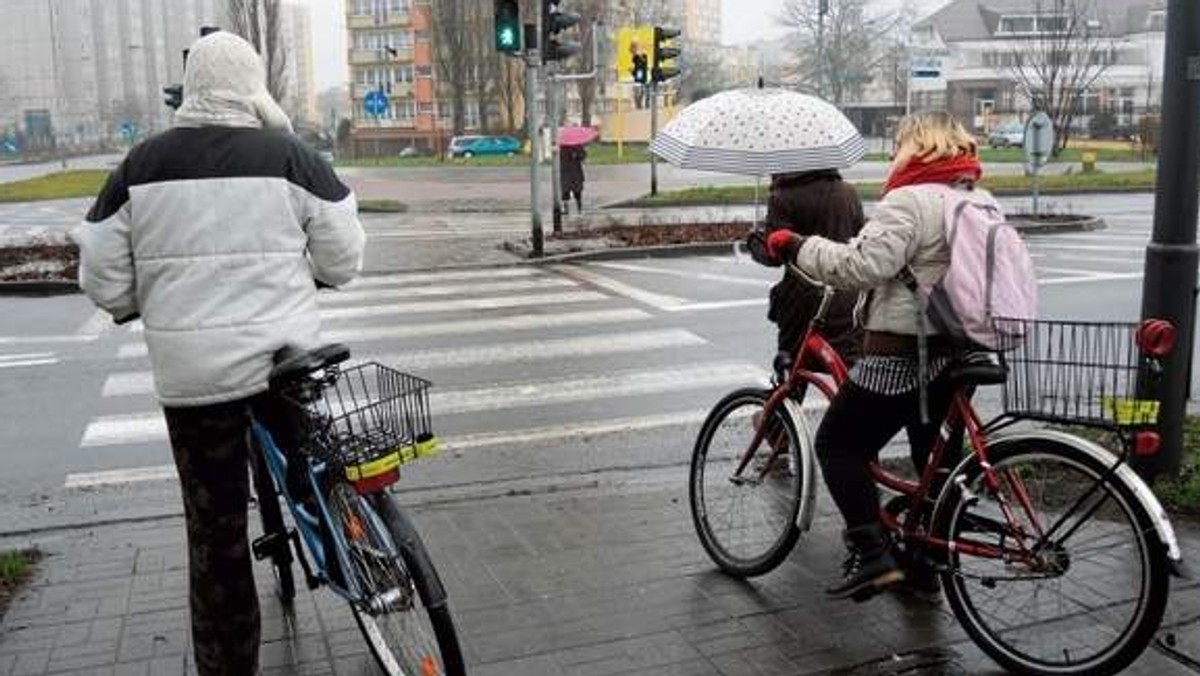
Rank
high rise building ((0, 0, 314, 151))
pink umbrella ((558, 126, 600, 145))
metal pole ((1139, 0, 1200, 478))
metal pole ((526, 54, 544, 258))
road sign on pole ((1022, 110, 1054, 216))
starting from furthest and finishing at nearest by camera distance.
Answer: high rise building ((0, 0, 314, 151)) < pink umbrella ((558, 126, 600, 145)) < road sign on pole ((1022, 110, 1054, 216)) < metal pole ((526, 54, 544, 258)) < metal pole ((1139, 0, 1200, 478))

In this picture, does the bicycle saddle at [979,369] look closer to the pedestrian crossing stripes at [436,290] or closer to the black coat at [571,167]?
the pedestrian crossing stripes at [436,290]

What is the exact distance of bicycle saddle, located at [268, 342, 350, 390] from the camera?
136 inches

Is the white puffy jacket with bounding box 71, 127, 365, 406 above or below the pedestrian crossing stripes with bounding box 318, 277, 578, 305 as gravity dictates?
above

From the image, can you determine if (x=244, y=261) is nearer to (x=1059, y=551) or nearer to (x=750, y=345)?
(x=1059, y=551)

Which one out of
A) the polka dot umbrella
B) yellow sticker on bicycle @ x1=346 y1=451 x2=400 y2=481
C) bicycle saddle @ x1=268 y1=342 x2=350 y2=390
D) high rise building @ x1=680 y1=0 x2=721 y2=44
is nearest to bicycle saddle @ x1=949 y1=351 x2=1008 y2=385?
the polka dot umbrella

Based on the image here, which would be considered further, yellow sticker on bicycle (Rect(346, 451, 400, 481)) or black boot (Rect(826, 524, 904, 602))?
black boot (Rect(826, 524, 904, 602))

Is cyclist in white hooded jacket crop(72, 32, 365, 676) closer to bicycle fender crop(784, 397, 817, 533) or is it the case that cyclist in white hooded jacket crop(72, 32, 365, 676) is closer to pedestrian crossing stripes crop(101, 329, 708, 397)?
bicycle fender crop(784, 397, 817, 533)

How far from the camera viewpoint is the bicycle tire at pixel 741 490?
4.52 meters

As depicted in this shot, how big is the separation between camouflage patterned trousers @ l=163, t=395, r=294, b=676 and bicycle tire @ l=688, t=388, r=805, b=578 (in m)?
1.89

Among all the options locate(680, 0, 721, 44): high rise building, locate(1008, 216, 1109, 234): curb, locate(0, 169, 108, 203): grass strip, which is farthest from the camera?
locate(680, 0, 721, 44): high rise building

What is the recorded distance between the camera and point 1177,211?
5246 mm

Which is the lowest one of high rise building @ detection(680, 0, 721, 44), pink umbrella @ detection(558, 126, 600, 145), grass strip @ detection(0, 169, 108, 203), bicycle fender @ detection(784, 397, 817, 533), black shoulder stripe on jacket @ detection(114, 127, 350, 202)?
grass strip @ detection(0, 169, 108, 203)

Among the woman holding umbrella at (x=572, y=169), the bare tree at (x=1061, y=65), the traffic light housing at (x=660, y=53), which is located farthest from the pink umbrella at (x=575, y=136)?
the bare tree at (x=1061, y=65)

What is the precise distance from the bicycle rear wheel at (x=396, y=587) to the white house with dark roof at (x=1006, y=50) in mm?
73230
